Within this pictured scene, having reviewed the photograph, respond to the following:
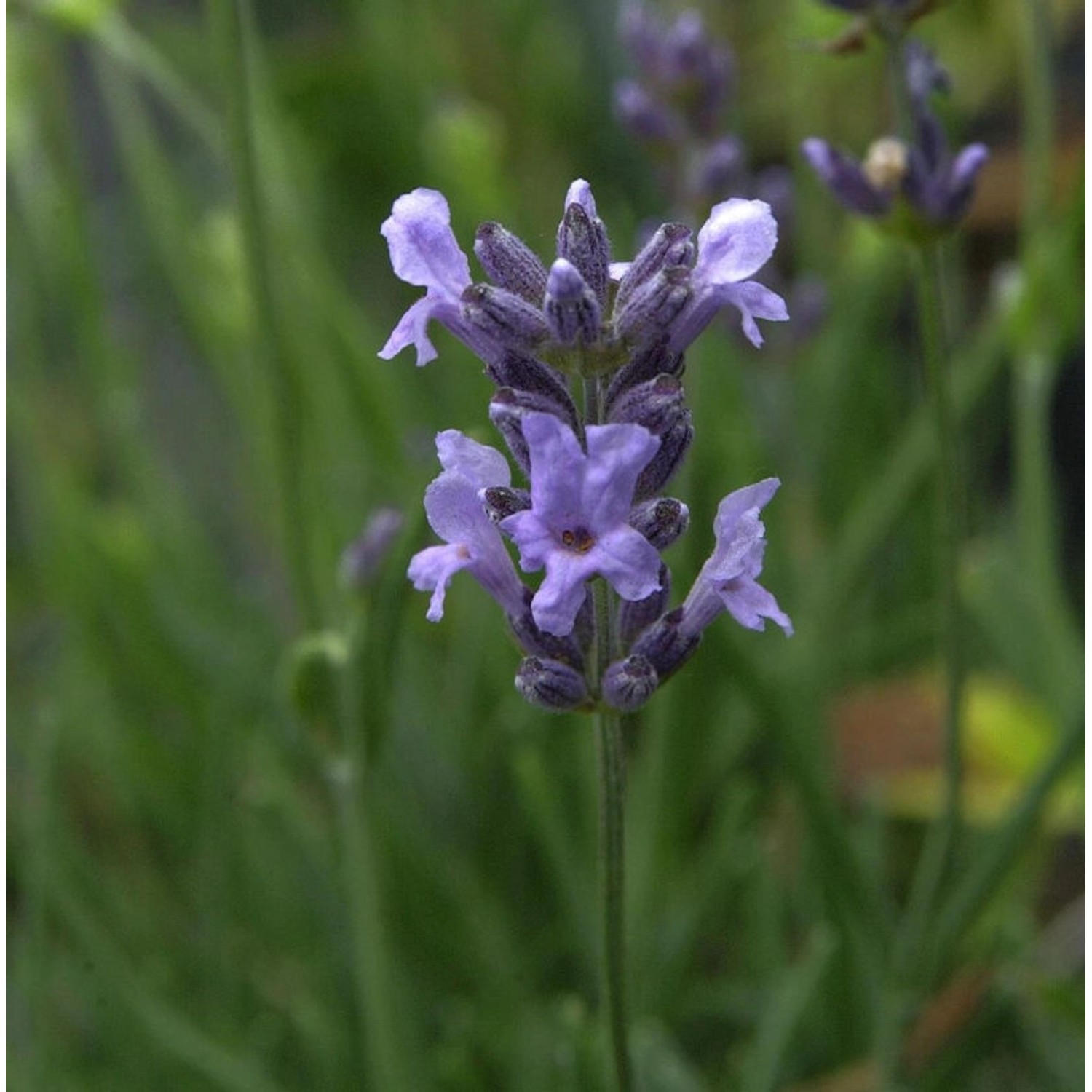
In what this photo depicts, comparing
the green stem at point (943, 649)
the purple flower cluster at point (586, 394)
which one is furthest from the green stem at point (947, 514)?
the purple flower cluster at point (586, 394)

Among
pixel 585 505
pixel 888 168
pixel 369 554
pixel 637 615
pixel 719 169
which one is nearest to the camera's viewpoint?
pixel 585 505

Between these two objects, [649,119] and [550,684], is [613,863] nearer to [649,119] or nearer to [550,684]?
[550,684]

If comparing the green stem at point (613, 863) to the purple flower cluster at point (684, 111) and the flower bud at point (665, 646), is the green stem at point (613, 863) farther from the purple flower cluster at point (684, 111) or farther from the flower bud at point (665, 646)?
the purple flower cluster at point (684, 111)

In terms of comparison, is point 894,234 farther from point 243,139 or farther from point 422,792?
point 422,792

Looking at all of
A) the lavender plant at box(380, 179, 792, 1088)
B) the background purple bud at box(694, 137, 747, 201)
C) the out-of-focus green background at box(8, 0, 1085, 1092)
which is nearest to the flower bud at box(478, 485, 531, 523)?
the lavender plant at box(380, 179, 792, 1088)

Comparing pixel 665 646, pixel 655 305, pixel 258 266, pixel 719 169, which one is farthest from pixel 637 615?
pixel 719 169
